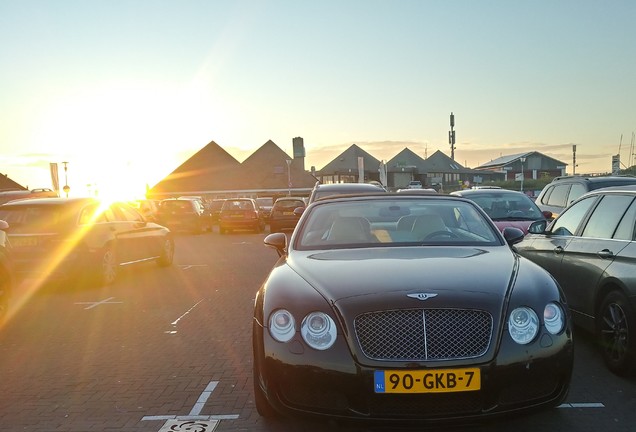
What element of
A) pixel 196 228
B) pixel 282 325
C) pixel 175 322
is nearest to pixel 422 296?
pixel 282 325

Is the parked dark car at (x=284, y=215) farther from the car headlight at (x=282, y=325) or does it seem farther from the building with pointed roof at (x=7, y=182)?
the building with pointed roof at (x=7, y=182)

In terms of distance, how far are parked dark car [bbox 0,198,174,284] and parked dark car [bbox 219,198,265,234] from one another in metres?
14.1

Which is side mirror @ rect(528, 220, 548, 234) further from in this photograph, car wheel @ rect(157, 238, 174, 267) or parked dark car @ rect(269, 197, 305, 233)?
parked dark car @ rect(269, 197, 305, 233)

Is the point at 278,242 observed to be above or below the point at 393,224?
below

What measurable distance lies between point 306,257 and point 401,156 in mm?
92034

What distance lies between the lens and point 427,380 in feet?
10.5

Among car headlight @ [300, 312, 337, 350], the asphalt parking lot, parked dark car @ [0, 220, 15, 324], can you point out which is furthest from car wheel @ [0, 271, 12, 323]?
car headlight @ [300, 312, 337, 350]

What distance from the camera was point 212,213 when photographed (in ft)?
98.0

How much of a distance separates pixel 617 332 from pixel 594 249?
0.83 meters

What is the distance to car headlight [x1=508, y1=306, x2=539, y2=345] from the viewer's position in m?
3.37

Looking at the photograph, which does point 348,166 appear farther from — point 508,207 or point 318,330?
point 318,330

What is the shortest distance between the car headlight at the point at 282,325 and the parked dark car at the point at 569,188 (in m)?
→ 9.39

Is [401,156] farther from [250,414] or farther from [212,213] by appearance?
[250,414]

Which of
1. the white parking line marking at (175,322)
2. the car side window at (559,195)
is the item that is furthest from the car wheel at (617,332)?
the car side window at (559,195)
